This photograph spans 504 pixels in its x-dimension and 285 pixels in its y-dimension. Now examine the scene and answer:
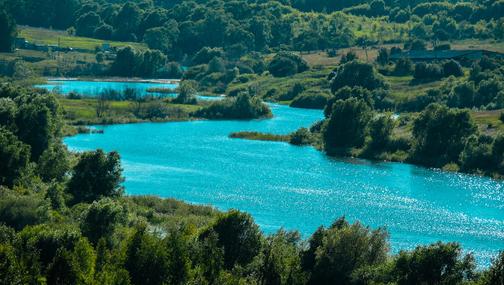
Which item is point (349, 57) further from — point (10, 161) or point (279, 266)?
point (279, 266)

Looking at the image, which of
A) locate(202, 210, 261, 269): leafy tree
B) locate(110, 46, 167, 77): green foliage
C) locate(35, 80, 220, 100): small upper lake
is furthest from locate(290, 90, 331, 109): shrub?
locate(202, 210, 261, 269): leafy tree

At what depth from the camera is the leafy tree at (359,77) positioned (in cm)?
13825

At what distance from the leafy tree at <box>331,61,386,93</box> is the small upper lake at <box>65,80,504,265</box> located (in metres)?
29.9

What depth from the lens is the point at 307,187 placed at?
85.3 m

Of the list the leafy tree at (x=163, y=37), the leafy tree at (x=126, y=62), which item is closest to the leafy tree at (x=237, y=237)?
the leafy tree at (x=126, y=62)

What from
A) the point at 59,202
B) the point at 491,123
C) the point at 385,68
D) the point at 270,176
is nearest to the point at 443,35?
the point at 385,68

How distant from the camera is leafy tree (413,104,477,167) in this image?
9819 cm

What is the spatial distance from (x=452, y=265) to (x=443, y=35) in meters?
132

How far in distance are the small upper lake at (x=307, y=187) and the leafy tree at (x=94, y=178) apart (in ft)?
29.3

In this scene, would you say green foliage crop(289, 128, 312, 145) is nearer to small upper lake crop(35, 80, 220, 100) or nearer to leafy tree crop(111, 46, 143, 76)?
small upper lake crop(35, 80, 220, 100)

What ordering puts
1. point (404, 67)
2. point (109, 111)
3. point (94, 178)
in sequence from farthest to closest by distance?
point (404, 67) → point (109, 111) → point (94, 178)

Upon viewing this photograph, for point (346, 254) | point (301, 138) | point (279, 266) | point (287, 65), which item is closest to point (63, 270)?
point (279, 266)

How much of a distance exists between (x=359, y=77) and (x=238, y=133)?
29.0 meters

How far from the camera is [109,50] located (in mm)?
189875
